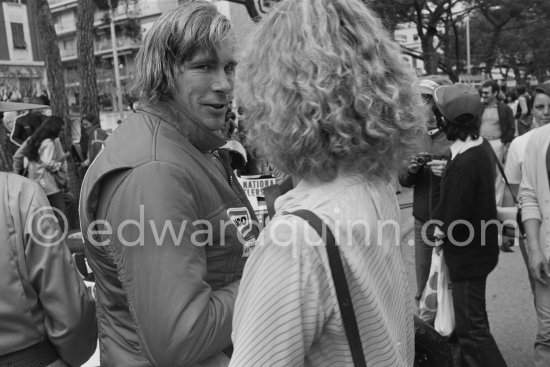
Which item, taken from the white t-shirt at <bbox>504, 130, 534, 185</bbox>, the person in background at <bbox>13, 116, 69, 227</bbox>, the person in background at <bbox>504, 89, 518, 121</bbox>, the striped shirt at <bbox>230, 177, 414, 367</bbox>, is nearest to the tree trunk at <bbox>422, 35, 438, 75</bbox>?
the person in background at <bbox>504, 89, 518, 121</bbox>

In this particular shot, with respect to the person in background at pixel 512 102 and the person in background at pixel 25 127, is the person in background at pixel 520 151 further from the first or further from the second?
the person in background at pixel 512 102

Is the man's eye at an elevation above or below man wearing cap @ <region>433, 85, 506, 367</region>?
above

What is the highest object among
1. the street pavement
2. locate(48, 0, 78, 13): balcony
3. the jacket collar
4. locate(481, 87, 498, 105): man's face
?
locate(48, 0, 78, 13): balcony

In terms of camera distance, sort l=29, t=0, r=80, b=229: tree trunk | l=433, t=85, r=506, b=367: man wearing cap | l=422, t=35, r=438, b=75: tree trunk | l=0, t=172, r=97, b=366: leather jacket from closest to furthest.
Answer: l=0, t=172, r=97, b=366: leather jacket < l=433, t=85, r=506, b=367: man wearing cap < l=29, t=0, r=80, b=229: tree trunk < l=422, t=35, r=438, b=75: tree trunk

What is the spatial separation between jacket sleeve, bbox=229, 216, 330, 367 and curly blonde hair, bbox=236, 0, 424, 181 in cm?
18

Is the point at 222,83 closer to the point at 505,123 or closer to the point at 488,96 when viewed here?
the point at 505,123

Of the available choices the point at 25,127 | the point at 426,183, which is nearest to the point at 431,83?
the point at 426,183

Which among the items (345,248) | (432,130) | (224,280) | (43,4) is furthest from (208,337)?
(43,4)

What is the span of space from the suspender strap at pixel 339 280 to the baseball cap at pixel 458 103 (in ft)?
7.68

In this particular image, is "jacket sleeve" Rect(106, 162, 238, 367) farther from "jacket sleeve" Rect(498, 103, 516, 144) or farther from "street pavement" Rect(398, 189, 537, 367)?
"jacket sleeve" Rect(498, 103, 516, 144)

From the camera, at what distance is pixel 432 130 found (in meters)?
4.05

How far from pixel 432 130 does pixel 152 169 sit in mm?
3077

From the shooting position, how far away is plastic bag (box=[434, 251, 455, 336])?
3.16 meters

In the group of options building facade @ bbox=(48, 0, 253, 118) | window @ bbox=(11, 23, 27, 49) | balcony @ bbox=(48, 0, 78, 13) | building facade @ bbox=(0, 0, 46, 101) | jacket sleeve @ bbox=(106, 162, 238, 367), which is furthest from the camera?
balcony @ bbox=(48, 0, 78, 13)
